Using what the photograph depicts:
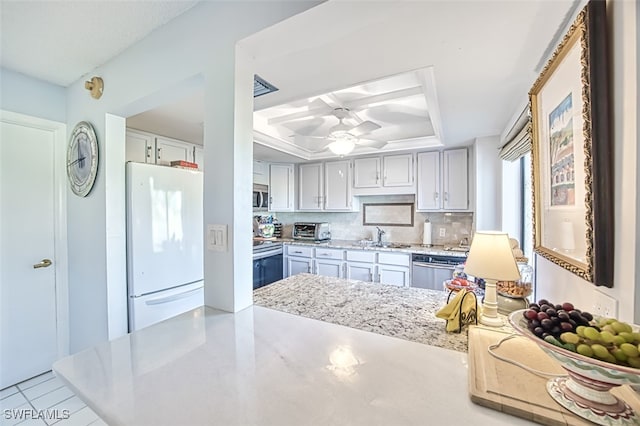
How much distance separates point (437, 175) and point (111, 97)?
3233 mm

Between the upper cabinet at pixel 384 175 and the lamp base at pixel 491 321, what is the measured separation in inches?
105

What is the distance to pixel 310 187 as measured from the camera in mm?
4254

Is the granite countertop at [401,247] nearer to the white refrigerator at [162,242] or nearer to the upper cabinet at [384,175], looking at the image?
the upper cabinet at [384,175]

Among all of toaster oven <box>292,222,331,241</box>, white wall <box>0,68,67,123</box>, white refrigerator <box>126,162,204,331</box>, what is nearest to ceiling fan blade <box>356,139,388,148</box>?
white refrigerator <box>126,162,204,331</box>

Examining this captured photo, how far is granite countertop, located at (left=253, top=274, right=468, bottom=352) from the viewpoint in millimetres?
968

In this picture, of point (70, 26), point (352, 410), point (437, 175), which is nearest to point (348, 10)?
point (352, 410)

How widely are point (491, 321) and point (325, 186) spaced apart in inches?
130

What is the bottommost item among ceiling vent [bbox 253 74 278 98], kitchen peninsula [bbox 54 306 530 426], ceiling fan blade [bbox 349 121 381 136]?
kitchen peninsula [bbox 54 306 530 426]

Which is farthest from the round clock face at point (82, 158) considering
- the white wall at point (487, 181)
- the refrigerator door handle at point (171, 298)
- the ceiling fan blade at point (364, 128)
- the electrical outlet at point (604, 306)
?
the white wall at point (487, 181)

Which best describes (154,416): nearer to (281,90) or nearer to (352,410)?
(352,410)

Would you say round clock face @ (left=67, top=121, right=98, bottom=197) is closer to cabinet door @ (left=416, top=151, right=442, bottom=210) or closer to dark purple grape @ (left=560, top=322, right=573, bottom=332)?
dark purple grape @ (left=560, top=322, right=573, bottom=332)

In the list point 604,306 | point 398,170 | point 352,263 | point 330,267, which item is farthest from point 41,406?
point 398,170

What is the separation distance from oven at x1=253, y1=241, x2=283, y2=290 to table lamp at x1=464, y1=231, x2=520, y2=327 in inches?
112

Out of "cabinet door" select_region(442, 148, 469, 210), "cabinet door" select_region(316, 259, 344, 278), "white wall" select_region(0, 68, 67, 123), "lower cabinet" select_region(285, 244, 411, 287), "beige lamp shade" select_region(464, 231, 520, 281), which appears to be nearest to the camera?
"beige lamp shade" select_region(464, 231, 520, 281)
